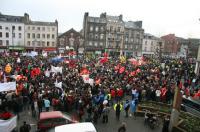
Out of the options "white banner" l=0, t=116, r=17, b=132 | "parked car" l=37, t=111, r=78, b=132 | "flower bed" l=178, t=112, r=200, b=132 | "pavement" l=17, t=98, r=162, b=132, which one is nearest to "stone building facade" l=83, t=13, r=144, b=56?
"pavement" l=17, t=98, r=162, b=132

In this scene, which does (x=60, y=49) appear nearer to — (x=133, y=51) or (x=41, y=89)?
(x=133, y=51)

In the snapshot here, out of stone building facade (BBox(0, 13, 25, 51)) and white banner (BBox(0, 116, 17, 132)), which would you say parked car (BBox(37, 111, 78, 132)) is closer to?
white banner (BBox(0, 116, 17, 132))

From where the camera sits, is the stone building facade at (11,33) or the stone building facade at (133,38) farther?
the stone building facade at (133,38)

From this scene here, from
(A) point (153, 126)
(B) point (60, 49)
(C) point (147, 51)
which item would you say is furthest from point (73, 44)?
(A) point (153, 126)

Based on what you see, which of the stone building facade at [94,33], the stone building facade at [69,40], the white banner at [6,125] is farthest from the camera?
the stone building facade at [94,33]

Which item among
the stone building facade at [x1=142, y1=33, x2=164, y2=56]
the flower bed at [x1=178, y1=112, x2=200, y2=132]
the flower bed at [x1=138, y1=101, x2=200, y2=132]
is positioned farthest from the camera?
the stone building facade at [x1=142, y1=33, x2=164, y2=56]

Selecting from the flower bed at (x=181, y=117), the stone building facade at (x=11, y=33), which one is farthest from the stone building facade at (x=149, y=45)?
the flower bed at (x=181, y=117)

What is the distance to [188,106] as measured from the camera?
18.2m

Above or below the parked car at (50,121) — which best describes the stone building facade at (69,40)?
above

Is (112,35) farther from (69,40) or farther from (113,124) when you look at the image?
(113,124)

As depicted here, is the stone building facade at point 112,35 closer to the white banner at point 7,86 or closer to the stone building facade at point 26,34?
the stone building facade at point 26,34

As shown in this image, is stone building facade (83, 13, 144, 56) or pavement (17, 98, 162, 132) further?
stone building facade (83, 13, 144, 56)

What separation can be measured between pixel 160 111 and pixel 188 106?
2488mm

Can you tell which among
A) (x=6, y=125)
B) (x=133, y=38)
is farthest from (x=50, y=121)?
(x=133, y=38)
